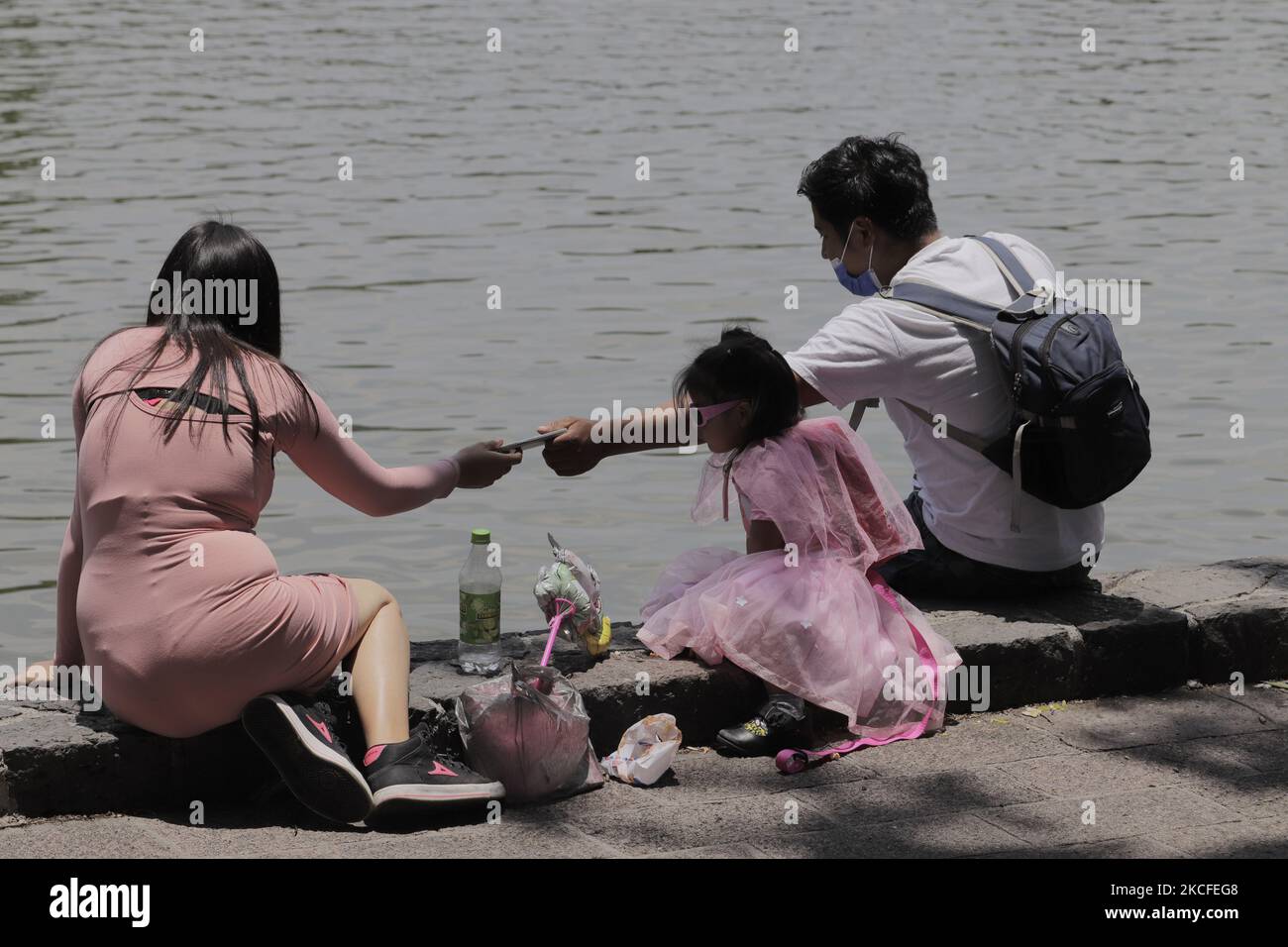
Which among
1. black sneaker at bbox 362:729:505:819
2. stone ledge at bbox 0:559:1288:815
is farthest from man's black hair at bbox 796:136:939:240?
black sneaker at bbox 362:729:505:819

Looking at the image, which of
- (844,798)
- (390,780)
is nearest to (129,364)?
(390,780)

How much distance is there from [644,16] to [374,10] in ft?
13.8

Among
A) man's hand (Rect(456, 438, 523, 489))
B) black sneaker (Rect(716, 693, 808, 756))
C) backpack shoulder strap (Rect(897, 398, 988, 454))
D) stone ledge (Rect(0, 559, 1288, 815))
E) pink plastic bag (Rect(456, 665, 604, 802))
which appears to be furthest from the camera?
backpack shoulder strap (Rect(897, 398, 988, 454))

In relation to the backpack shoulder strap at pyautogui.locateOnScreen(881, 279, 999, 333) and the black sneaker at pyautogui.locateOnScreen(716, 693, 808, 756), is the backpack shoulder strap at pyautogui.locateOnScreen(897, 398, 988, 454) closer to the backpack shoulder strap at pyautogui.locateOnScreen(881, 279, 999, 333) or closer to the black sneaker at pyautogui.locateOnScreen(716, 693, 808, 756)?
the backpack shoulder strap at pyautogui.locateOnScreen(881, 279, 999, 333)

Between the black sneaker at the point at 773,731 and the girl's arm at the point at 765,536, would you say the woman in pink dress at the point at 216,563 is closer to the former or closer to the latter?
the black sneaker at the point at 773,731

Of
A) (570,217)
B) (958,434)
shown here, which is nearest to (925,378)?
(958,434)

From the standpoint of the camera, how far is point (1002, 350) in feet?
Answer: 15.3

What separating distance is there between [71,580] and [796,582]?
178cm

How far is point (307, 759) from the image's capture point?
3869mm

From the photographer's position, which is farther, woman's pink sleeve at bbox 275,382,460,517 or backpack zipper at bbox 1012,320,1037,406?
backpack zipper at bbox 1012,320,1037,406

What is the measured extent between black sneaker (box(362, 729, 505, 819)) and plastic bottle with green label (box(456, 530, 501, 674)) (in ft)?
1.83

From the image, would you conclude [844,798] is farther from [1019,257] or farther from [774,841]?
[1019,257]

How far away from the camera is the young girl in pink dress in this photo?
4.51 metres

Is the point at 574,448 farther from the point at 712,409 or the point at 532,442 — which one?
the point at 712,409
